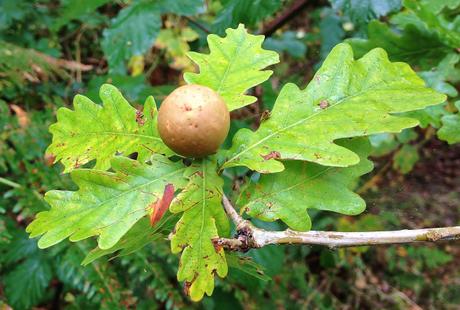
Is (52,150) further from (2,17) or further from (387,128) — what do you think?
(2,17)

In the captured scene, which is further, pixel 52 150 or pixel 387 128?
pixel 52 150

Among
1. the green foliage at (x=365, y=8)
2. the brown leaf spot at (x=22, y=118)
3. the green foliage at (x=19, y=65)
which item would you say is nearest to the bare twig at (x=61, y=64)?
the green foliage at (x=19, y=65)

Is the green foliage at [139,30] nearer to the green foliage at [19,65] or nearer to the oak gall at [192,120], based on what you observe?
the green foliage at [19,65]

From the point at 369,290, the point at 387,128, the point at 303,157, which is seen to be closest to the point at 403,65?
the point at 387,128

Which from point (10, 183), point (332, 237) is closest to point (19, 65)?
point (10, 183)

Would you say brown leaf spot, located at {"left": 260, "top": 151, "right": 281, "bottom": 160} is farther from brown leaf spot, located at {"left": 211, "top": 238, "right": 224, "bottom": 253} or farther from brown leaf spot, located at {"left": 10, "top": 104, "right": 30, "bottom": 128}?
brown leaf spot, located at {"left": 10, "top": 104, "right": 30, "bottom": 128}

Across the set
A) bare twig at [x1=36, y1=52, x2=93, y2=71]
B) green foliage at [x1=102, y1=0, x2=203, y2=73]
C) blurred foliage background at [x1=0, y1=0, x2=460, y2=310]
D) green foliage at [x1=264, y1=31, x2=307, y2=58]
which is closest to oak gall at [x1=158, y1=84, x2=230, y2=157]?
blurred foliage background at [x1=0, y1=0, x2=460, y2=310]
